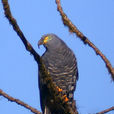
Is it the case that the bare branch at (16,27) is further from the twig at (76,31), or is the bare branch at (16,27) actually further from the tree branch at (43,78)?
the twig at (76,31)

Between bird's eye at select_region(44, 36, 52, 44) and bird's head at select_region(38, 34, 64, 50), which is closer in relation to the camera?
bird's head at select_region(38, 34, 64, 50)

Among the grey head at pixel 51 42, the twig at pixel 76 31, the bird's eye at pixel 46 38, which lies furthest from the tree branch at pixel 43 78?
the bird's eye at pixel 46 38

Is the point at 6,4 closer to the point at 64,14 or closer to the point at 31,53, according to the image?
the point at 31,53

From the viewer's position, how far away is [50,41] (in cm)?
609

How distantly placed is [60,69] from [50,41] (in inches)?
30.9

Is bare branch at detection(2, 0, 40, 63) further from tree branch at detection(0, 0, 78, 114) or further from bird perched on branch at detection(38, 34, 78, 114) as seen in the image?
bird perched on branch at detection(38, 34, 78, 114)

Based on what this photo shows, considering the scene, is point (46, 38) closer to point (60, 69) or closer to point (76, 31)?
point (60, 69)

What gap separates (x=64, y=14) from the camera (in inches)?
142

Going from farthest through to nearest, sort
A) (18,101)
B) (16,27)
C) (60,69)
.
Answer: (60,69) → (18,101) → (16,27)

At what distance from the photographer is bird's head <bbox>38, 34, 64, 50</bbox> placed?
19.7 feet

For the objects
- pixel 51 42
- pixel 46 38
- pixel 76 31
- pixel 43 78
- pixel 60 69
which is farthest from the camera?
pixel 46 38

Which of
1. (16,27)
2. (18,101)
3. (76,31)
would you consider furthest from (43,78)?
(16,27)

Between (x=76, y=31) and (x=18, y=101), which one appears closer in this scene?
(x=76, y=31)

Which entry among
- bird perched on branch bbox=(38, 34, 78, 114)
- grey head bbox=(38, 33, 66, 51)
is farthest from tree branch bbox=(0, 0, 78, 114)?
grey head bbox=(38, 33, 66, 51)
